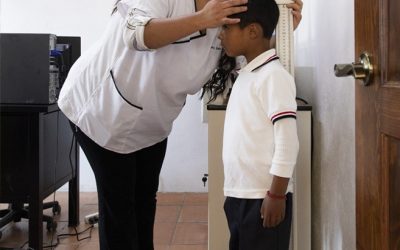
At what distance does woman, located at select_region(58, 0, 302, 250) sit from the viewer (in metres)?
1.08

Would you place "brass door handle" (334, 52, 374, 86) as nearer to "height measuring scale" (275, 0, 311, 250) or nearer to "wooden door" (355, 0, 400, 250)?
"wooden door" (355, 0, 400, 250)

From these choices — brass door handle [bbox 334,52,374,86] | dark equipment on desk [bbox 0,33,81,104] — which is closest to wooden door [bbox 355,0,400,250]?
brass door handle [bbox 334,52,374,86]

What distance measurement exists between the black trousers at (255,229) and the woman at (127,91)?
1.11ft

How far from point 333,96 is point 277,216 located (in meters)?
0.44

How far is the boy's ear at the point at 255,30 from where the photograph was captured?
1.06 m

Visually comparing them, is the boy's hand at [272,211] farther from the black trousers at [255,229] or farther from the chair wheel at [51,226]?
the chair wheel at [51,226]

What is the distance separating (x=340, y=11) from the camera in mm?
1143

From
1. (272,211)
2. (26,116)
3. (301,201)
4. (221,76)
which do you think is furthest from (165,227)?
(272,211)

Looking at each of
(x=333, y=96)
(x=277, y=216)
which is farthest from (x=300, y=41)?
(x=277, y=216)

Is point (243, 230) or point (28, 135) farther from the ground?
point (28, 135)

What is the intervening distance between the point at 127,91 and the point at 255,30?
1.28ft

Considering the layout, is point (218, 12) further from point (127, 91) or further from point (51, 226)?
point (51, 226)

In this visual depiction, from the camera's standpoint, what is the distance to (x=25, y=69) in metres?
1.75

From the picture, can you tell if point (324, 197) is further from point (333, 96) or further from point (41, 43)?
point (41, 43)
